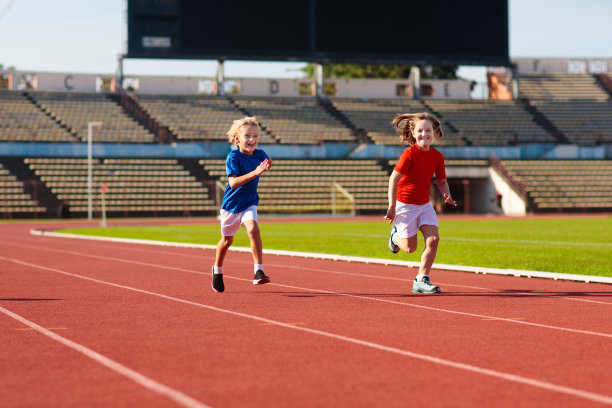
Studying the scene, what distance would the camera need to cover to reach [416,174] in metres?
11.2

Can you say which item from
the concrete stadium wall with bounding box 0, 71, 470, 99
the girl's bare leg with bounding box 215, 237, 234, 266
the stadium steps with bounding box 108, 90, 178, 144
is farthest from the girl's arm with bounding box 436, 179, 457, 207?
the concrete stadium wall with bounding box 0, 71, 470, 99

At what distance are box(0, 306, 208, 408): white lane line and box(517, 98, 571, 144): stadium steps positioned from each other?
193 feet

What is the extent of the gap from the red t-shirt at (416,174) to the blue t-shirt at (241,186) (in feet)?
5.46

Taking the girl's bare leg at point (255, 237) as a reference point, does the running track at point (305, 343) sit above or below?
below

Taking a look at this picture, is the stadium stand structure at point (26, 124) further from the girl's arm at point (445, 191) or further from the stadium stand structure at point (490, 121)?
the girl's arm at point (445, 191)

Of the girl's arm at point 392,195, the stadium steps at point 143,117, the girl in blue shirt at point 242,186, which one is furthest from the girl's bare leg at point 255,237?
the stadium steps at point 143,117

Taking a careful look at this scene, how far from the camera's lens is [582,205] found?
54719mm

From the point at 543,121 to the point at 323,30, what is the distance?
17.6 m

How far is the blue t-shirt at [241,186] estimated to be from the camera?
36.7 ft

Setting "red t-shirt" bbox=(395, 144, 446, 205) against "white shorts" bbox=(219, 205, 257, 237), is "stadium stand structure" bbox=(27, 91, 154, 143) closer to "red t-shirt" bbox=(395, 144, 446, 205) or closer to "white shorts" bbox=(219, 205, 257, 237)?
"white shorts" bbox=(219, 205, 257, 237)

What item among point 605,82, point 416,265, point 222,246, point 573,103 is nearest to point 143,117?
point 573,103

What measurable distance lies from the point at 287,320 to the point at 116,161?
48197 millimetres

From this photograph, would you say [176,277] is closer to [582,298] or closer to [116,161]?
[582,298]

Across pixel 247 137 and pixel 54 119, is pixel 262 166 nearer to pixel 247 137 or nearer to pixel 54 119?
pixel 247 137
